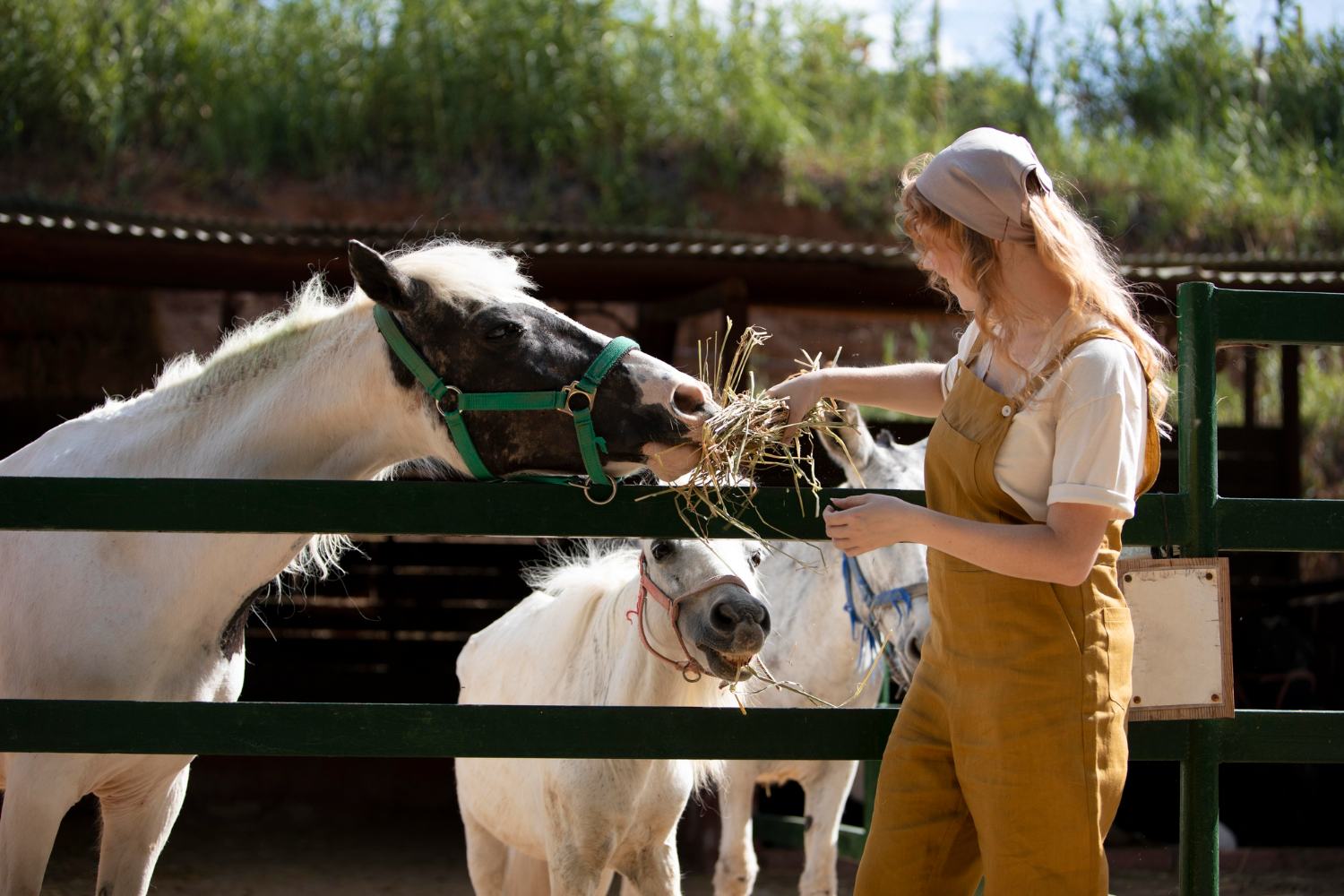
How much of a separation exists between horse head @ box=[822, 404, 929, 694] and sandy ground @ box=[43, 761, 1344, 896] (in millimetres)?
2463

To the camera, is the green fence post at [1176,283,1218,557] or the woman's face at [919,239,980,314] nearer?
the woman's face at [919,239,980,314]

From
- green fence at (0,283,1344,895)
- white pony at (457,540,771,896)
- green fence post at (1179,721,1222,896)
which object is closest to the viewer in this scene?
green fence at (0,283,1344,895)

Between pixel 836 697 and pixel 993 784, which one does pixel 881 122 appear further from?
pixel 993 784

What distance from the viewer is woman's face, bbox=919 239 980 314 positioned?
1.80m

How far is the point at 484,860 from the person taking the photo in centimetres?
393

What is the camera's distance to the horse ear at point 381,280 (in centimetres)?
240

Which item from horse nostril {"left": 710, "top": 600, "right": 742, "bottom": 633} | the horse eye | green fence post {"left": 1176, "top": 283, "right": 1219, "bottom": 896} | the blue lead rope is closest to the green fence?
green fence post {"left": 1176, "top": 283, "right": 1219, "bottom": 896}

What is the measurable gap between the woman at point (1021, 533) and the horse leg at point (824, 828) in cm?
249

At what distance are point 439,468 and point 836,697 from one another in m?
1.96

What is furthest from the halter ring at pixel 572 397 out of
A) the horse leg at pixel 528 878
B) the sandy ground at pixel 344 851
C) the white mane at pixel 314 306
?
the sandy ground at pixel 344 851

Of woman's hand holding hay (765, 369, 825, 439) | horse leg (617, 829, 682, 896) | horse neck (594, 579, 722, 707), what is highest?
woman's hand holding hay (765, 369, 825, 439)

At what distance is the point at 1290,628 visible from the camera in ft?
24.4

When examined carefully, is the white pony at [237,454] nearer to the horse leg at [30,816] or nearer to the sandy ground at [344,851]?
the horse leg at [30,816]

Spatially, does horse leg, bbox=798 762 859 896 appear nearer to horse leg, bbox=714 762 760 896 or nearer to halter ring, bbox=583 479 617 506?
horse leg, bbox=714 762 760 896
